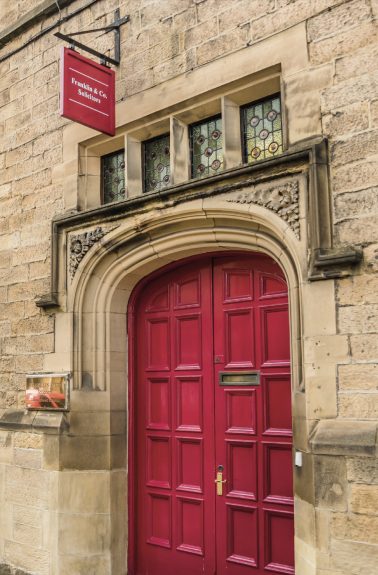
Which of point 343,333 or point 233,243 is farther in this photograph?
point 233,243

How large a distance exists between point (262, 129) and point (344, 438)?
90.7 inches

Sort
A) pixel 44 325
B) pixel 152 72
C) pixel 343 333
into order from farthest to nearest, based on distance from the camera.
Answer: pixel 44 325
pixel 152 72
pixel 343 333

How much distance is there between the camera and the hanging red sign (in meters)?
4.79

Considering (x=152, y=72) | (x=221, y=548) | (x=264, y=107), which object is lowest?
(x=221, y=548)

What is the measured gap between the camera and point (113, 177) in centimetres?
565

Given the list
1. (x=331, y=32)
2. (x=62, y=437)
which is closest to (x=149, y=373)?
(x=62, y=437)

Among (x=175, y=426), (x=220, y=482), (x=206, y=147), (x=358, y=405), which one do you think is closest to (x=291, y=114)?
(x=206, y=147)

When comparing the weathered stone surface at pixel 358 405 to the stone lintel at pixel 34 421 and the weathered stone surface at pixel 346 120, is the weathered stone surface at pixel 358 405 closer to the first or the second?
the weathered stone surface at pixel 346 120

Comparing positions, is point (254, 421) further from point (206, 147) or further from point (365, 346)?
point (206, 147)

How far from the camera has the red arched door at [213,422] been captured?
15.0 ft

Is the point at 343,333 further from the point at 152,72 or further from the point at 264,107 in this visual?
the point at 152,72

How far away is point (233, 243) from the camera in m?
4.70

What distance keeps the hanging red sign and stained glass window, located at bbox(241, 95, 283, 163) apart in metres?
1.13

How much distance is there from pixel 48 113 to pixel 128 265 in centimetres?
183
